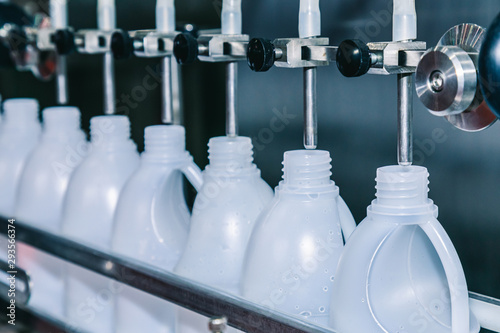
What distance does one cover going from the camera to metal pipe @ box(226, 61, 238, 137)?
0.68 meters

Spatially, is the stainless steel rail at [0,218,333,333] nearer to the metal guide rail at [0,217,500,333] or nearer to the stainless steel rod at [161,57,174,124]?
the metal guide rail at [0,217,500,333]

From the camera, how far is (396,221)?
48 cm

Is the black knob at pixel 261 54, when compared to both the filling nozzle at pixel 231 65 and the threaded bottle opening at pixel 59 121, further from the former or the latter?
the threaded bottle opening at pixel 59 121

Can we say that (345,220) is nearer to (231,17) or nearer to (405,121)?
(405,121)

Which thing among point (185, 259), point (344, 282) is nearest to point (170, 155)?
point (185, 259)

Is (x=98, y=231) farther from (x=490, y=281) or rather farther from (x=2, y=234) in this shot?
(x=490, y=281)

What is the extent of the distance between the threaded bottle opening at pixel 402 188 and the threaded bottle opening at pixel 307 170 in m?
0.07

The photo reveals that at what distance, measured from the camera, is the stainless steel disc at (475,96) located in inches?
17.4

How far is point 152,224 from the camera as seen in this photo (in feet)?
2.19

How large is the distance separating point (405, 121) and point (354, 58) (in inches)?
2.9

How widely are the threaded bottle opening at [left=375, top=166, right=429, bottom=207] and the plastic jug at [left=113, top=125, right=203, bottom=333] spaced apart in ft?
0.77

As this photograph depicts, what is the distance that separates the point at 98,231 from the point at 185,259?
16 cm

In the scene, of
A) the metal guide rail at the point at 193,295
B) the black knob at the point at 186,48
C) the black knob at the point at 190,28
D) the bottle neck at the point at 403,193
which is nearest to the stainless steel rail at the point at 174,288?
the metal guide rail at the point at 193,295

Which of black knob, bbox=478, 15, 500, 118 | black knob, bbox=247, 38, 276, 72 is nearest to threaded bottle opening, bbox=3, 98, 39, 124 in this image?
black knob, bbox=247, 38, 276, 72
